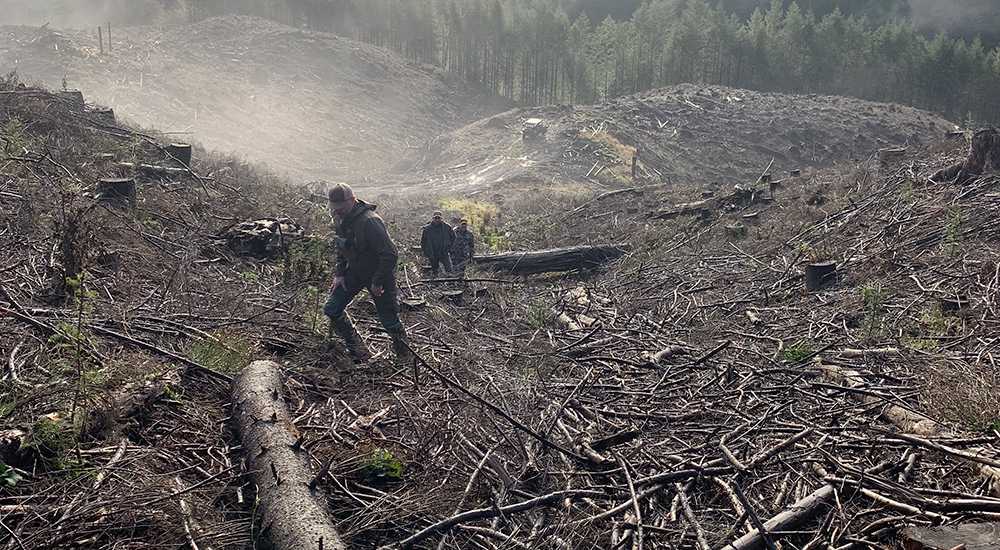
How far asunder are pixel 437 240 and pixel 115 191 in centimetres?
450

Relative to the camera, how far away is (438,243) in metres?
10.3

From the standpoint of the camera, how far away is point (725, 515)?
343cm

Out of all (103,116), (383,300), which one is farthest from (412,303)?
(103,116)

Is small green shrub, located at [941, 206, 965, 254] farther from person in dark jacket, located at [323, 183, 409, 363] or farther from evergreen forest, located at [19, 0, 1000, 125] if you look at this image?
evergreen forest, located at [19, 0, 1000, 125]

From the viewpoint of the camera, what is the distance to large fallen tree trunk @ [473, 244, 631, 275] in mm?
10953

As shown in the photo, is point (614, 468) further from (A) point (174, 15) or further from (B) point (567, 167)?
(A) point (174, 15)

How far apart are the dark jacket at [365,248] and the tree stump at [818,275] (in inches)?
203

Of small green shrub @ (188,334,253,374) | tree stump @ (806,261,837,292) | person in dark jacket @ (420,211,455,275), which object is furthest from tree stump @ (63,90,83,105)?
tree stump @ (806,261,837,292)

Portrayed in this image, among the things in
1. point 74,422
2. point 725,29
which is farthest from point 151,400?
point 725,29

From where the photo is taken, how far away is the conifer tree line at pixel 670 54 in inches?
2159

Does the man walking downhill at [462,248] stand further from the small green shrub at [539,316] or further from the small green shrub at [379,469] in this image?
the small green shrub at [379,469]

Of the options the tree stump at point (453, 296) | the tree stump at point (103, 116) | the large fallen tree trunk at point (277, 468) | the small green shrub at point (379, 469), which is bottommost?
the tree stump at point (453, 296)

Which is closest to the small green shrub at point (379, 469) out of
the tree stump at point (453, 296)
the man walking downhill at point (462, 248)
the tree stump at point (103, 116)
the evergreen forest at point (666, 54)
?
the tree stump at point (453, 296)

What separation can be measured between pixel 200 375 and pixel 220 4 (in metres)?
68.5
